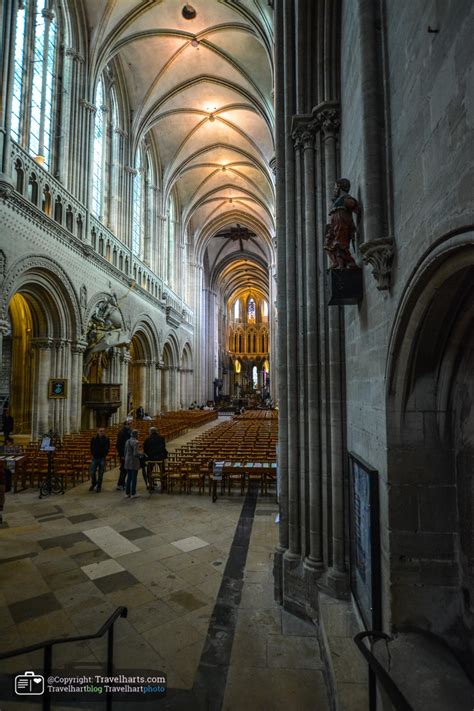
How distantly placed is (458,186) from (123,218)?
2007 cm

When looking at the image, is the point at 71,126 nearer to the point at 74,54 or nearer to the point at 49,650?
the point at 74,54

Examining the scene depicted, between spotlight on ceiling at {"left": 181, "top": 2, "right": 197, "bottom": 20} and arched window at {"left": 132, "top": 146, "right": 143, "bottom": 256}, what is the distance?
6.88m

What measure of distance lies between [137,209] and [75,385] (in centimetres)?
1296

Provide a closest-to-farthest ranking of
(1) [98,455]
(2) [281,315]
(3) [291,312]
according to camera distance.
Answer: (3) [291,312]
(2) [281,315]
(1) [98,455]

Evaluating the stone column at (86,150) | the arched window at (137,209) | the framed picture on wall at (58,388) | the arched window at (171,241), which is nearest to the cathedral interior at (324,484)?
the framed picture on wall at (58,388)

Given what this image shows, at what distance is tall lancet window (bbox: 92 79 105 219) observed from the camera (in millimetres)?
17375

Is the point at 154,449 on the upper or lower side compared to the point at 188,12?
lower

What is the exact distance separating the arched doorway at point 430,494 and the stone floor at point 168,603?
1.10 metres

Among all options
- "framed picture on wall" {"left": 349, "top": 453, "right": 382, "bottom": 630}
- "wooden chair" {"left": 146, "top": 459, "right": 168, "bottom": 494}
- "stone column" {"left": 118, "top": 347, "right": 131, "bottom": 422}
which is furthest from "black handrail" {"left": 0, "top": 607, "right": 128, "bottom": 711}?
"stone column" {"left": 118, "top": 347, "right": 131, "bottom": 422}

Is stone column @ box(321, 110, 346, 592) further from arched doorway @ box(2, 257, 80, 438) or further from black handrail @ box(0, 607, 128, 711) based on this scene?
arched doorway @ box(2, 257, 80, 438)

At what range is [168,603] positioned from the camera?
4.05m

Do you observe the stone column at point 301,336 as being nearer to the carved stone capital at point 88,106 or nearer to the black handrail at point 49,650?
the black handrail at point 49,650

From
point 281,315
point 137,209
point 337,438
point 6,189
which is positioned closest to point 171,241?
point 137,209

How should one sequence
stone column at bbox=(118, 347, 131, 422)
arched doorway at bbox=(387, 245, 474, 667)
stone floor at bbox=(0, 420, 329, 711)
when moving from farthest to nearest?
stone column at bbox=(118, 347, 131, 422) < stone floor at bbox=(0, 420, 329, 711) < arched doorway at bbox=(387, 245, 474, 667)
